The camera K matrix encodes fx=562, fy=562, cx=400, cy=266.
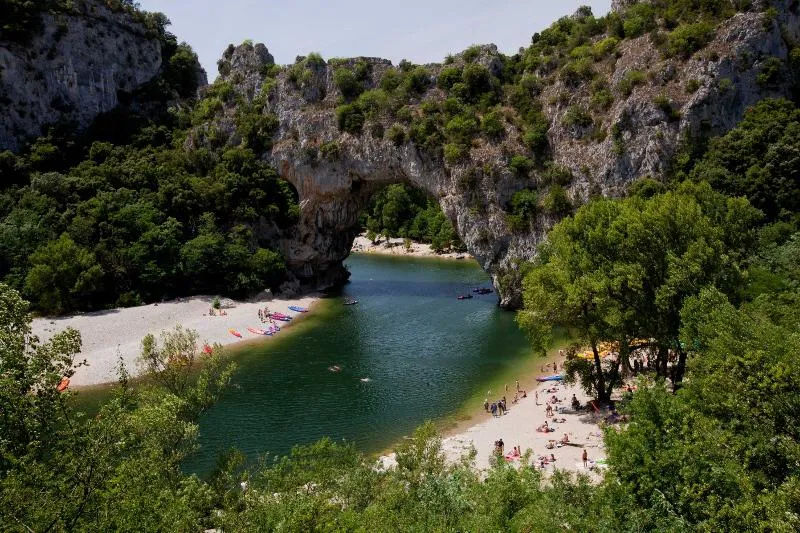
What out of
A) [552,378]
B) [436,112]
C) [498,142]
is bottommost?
[552,378]

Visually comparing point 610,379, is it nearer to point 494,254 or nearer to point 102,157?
point 494,254

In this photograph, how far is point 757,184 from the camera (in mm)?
42656

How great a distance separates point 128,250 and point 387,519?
51261 millimetres

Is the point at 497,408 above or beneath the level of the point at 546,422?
beneath

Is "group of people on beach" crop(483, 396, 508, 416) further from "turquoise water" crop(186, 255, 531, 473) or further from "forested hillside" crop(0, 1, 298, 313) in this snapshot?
"forested hillside" crop(0, 1, 298, 313)

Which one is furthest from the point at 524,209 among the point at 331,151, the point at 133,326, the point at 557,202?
the point at 133,326

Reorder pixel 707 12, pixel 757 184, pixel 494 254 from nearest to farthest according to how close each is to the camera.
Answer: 1. pixel 757 184
2. pixel 707 12
3. pixel 494 254

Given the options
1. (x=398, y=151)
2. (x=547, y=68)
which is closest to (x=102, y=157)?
(x=398, y=151)

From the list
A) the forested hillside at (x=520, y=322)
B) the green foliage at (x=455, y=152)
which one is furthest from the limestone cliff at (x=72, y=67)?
the green foliage at (x=455, y=152)

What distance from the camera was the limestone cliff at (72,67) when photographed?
214 ft

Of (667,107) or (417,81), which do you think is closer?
(667,107)

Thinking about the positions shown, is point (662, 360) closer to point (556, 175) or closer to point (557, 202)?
point (557, 202)

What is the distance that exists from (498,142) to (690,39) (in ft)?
64.2

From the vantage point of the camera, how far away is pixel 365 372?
134ft
